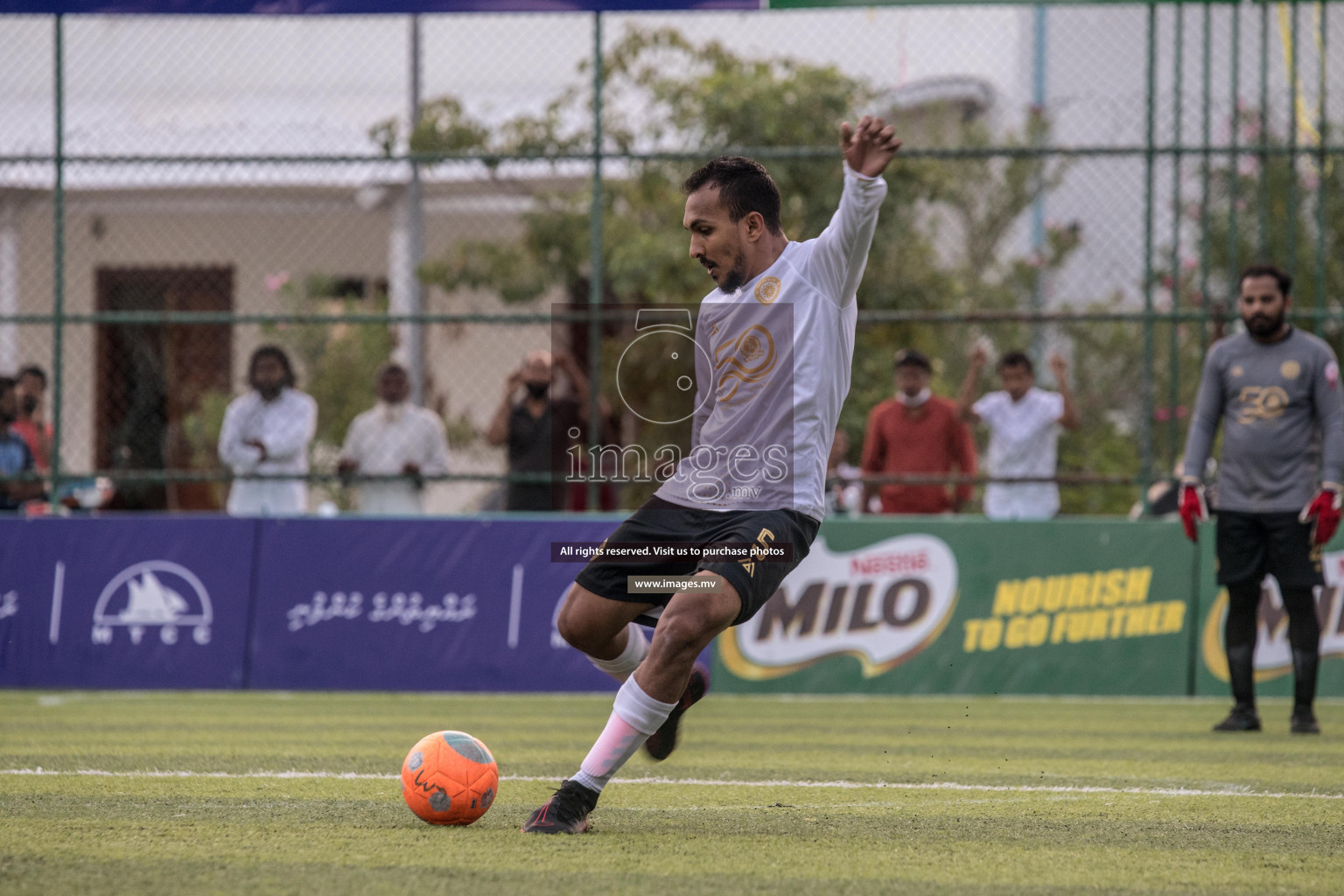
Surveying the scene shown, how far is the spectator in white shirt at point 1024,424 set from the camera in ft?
33.6

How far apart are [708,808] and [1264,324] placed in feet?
14.6

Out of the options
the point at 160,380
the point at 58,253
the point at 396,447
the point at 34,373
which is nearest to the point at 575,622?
the point at 396,447

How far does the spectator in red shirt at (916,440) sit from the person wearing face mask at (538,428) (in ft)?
6.64

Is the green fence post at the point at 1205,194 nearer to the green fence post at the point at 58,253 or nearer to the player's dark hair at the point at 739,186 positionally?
the player's dark hair at the point at 739,186

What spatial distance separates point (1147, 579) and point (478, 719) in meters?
4.45

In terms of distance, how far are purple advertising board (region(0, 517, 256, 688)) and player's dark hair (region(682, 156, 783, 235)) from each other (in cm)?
632

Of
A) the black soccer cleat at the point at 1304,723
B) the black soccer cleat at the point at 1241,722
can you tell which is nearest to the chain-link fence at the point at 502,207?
the black soccer cleat at the point at 1241,722

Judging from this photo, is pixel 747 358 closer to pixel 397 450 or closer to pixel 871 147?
pixel 871 147

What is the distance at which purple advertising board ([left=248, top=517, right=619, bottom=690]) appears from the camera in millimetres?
9977

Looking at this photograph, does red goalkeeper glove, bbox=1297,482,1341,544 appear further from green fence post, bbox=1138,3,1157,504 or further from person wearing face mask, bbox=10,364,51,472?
person wearing face mask, bbox=10,364,51,472

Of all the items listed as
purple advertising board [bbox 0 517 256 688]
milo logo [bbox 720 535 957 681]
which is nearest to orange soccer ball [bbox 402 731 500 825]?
milo logo [bbox 720 535 957 681]

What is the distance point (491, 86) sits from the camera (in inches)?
474

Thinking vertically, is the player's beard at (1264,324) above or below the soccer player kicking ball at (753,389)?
above

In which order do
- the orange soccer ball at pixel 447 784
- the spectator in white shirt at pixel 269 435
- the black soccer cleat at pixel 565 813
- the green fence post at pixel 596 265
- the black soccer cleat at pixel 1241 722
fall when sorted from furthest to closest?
the spectator in white shirt at pixel 269 435 → the green fence post at pixel 596 265 → the black soccer cleat at pixel 1241 722 → the orange soccer ball at pixel 447 784 → the black soccer cleat at pixel 565 813
